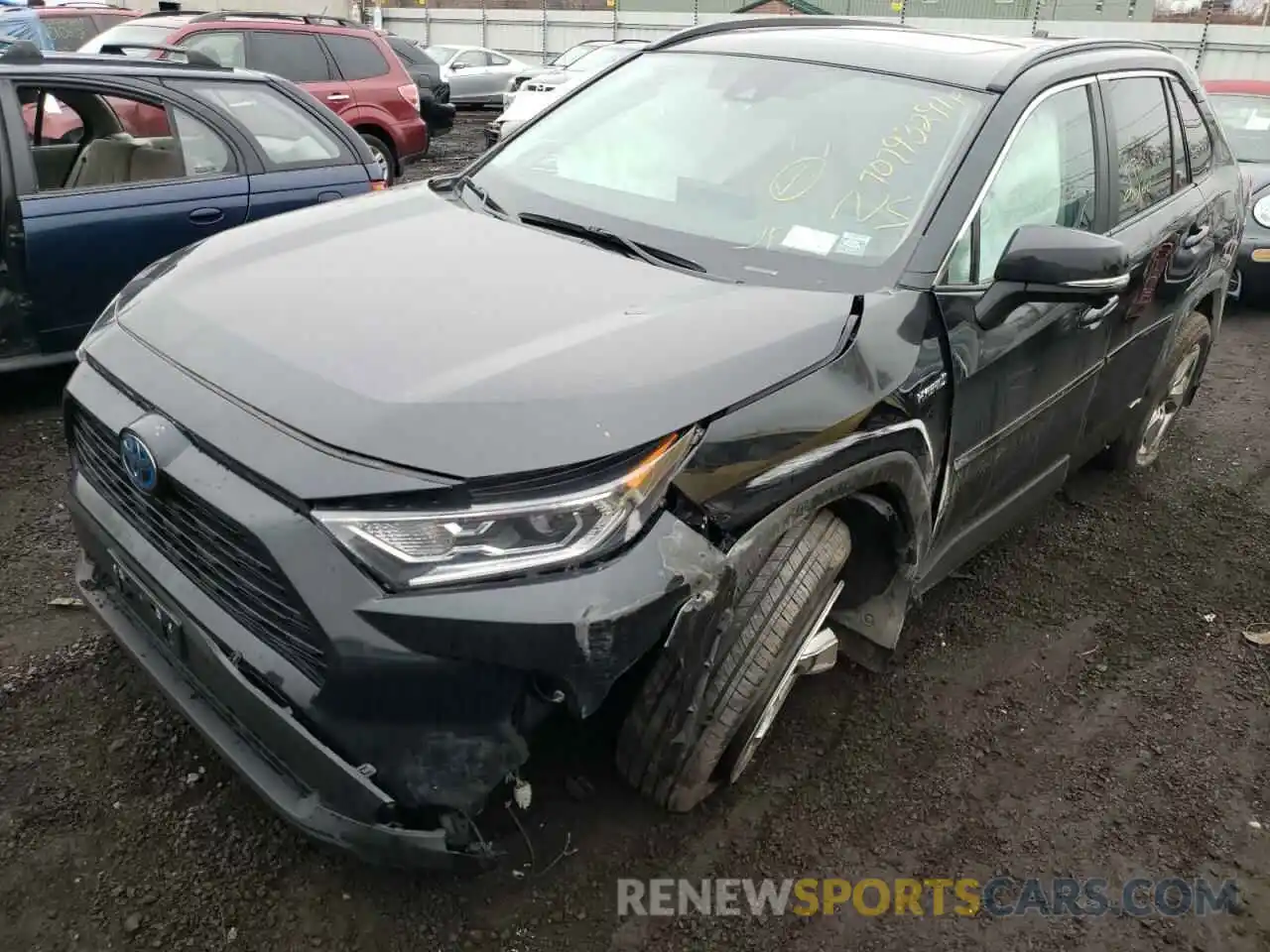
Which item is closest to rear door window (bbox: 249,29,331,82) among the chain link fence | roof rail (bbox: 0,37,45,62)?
roof rail (bbox: 0,37,45,62)

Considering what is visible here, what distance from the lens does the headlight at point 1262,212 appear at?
706 centimetres

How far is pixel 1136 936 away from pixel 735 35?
9.49ft

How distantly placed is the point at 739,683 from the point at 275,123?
4.13 meters

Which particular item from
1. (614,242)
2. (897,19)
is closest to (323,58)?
(614,242)

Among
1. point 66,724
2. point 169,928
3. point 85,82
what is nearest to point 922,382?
point 169,928

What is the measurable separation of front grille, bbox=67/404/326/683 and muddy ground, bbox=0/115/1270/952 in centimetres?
54

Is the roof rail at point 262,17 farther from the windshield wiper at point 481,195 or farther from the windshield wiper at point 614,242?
the windshield wiper at point 614,242

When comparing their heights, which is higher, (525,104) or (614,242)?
(614,242)

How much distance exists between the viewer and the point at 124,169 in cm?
473

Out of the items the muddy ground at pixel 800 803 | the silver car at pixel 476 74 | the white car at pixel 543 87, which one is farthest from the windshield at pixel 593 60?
the muddy ground at pixel 800 803

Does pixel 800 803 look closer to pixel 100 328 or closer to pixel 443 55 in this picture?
pixel 100 328

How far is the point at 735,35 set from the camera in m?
3.36

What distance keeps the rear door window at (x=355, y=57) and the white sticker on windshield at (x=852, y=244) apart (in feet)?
28.1

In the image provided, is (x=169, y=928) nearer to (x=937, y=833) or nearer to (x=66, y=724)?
(x=66, y=724)
